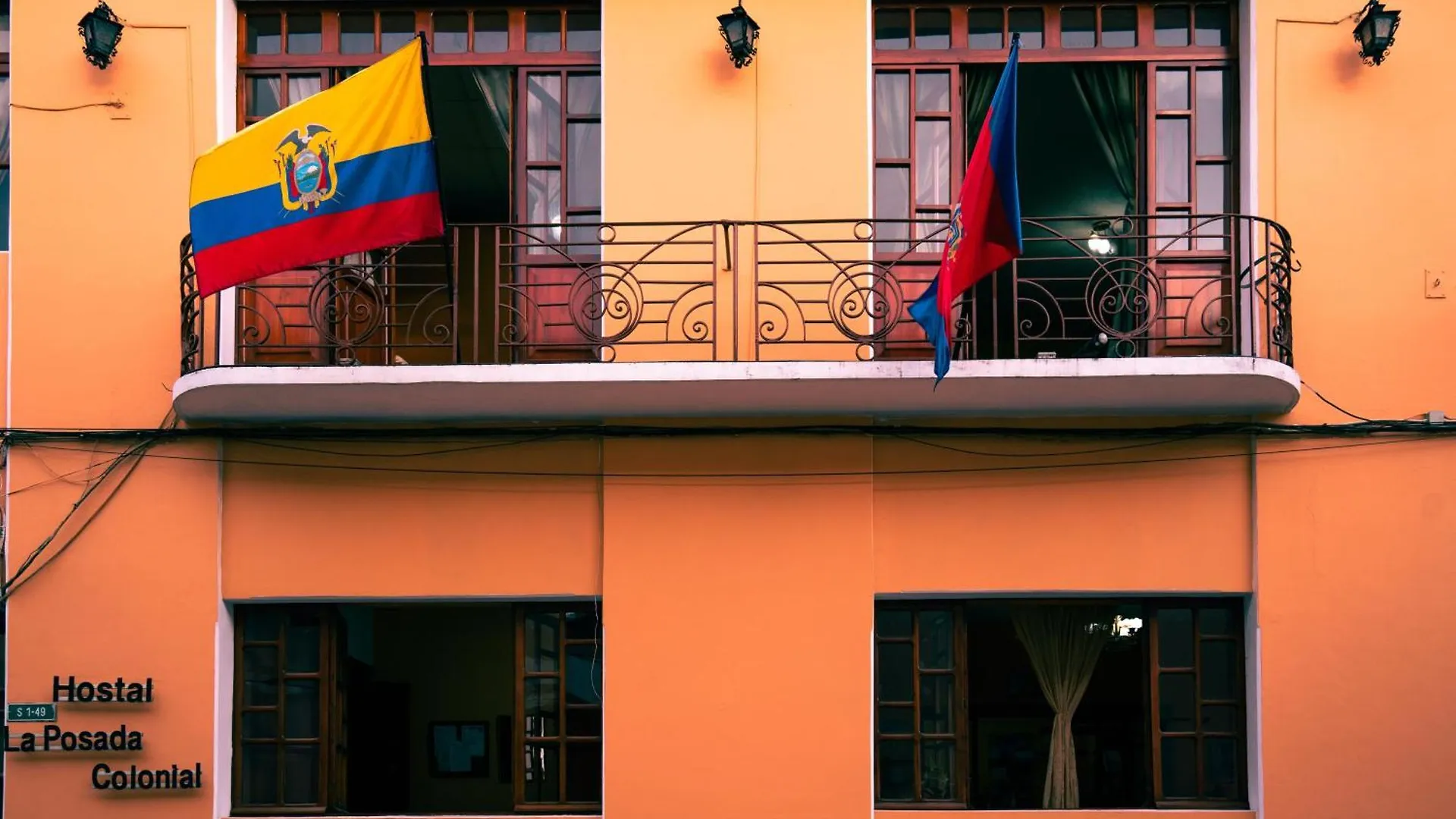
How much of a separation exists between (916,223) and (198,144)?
5349 mm

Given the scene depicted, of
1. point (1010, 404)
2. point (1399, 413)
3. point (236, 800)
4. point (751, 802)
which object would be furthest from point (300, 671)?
point (1399, 413)

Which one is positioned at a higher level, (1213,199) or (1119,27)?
(1119,27)

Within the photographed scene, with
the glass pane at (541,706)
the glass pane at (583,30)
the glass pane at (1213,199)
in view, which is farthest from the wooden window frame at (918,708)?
the glass pane at (583,30)

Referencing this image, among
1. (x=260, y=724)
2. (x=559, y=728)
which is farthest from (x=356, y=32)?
(x=559, y=728)

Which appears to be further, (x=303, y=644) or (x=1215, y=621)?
(x=303, y=644)

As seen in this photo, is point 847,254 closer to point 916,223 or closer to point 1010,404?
point 916,223

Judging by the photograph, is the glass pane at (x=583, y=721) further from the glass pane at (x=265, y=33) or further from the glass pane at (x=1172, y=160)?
the glass pane at (x=1172, y=160)

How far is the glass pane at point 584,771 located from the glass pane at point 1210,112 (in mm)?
6351

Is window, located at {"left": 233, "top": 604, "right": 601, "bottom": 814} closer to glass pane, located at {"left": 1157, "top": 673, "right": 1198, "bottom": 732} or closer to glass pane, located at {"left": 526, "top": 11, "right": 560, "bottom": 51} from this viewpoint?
glass pane, located at {"left": 1157, "top": 673, "right": 1198, "bottom": 732}

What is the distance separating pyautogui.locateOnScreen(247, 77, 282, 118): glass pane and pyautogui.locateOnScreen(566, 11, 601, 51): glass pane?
7.44 ft

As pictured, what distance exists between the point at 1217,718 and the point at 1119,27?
5212 mm

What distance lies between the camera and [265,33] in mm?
11391

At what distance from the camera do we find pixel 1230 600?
10.7 meters

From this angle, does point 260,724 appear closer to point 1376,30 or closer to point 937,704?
point 937,704
